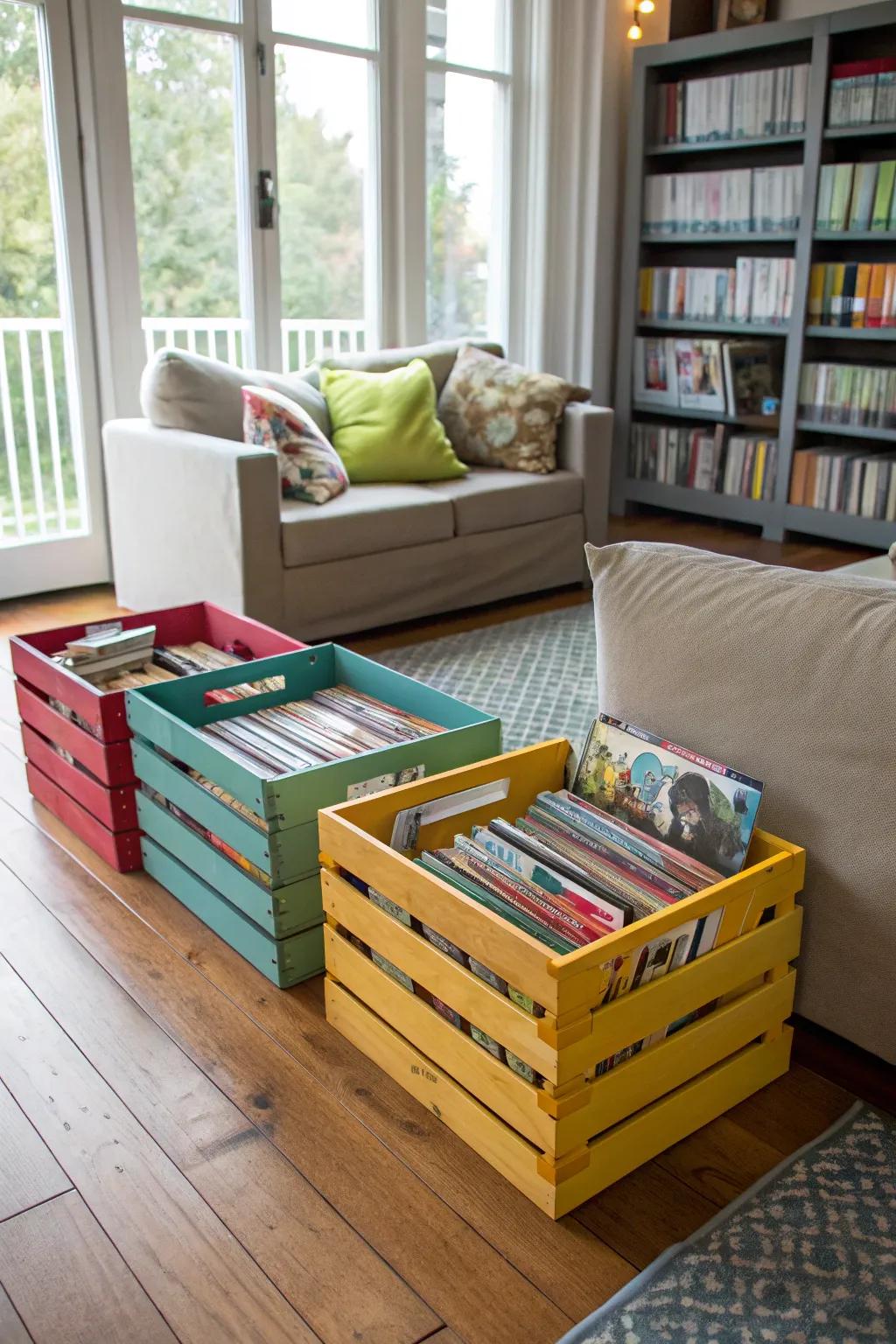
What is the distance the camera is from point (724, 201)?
4727mm

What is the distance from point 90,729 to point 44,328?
2182 mm

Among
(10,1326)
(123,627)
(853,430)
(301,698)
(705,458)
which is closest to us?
(10,1326)

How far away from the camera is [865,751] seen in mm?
1473

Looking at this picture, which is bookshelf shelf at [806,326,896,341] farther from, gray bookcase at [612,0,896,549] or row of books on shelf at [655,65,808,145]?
row of books on shelf at [655,65,808,145]

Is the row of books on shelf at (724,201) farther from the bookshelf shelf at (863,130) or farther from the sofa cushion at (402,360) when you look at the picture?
the sofa cushion at (402,360)

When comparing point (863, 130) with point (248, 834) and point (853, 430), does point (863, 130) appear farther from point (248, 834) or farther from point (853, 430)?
point (248, 834)

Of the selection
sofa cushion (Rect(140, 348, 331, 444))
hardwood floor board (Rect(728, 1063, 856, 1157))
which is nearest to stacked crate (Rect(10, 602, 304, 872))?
sofa cushion (Rect(140, 348, 331, 444))

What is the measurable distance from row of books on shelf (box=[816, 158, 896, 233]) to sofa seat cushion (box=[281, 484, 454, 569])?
2.02 metres

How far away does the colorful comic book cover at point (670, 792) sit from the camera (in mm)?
1570

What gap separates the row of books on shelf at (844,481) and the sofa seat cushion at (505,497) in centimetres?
119

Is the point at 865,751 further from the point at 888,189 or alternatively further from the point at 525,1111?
the point at 888,189

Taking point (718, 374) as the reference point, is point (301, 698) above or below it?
below

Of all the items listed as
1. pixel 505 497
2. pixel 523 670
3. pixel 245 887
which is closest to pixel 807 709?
pixel 245 887

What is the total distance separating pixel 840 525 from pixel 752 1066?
3406 mm
